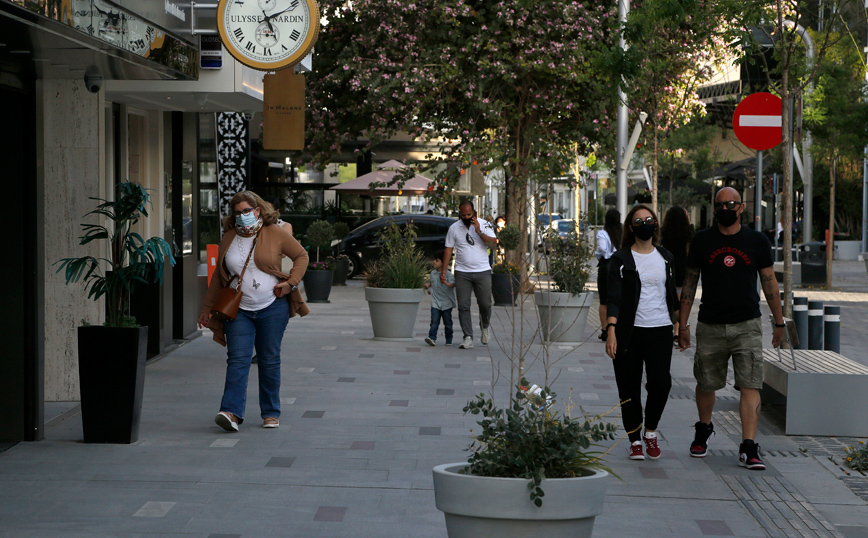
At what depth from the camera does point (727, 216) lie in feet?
21.6

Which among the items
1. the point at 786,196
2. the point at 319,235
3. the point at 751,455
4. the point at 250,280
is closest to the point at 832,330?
the point at 786,196

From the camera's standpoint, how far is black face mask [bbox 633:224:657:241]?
6.60 m

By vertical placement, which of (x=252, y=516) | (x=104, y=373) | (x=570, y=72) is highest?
(x=570, y=72)

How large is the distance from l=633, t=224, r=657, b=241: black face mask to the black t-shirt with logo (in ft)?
1.08

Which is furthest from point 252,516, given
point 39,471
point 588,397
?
point 588,397

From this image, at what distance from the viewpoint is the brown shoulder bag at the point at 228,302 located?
24.1 ft

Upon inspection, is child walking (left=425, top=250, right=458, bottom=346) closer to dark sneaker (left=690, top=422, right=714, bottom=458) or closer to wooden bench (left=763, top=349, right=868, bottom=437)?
wooden bench (left=763, top=349, right=868, bottom=437)

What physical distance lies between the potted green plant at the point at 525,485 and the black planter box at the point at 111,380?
3.49 metres

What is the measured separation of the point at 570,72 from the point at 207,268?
29.3 feet

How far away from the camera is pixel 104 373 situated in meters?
6.87

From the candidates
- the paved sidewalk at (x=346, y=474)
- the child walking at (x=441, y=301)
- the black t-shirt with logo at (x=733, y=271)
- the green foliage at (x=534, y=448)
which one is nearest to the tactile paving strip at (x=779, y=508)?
the paved sidewalk at (x=346, y=474)

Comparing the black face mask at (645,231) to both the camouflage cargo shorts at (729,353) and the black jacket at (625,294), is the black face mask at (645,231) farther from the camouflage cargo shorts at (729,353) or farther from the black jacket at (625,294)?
the camouflage cargo shorts at (729,353)

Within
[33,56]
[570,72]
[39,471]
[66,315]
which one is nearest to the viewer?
[39,471]

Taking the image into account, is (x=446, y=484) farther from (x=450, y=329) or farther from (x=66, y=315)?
(x=450, y=329)
